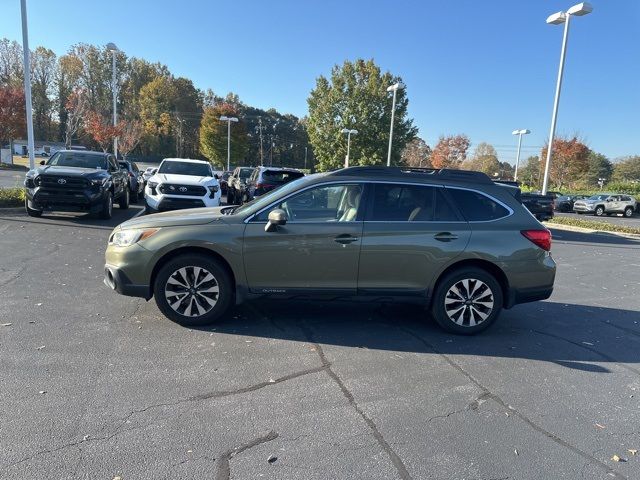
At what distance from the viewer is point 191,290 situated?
495 cm

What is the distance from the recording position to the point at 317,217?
5047mm

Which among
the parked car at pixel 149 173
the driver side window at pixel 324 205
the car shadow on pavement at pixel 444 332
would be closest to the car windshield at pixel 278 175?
the parked car at pixel 149 173

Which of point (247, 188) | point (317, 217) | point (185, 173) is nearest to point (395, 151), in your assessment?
point (247, 188)

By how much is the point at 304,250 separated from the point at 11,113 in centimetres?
4804

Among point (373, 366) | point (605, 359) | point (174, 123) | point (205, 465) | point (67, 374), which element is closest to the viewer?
point (205, 465)

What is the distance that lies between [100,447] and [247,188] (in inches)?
601

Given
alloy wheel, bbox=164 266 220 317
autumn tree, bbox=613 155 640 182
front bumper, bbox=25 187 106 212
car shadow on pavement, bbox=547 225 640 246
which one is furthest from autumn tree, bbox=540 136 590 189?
alloy wheel, bbox=164 266 220 317

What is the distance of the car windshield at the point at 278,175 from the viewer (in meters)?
16.1

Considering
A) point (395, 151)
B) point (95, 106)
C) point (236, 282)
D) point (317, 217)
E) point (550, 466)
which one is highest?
point (95, 106)

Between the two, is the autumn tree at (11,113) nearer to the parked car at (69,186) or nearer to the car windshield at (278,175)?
the parked car at (69,186)

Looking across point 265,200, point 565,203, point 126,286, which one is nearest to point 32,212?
point 126,286

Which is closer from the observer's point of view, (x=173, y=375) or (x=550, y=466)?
(x=550, y=466)

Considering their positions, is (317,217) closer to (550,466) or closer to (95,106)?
(550,466)

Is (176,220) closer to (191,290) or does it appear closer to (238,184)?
(191,290)
